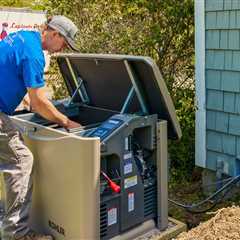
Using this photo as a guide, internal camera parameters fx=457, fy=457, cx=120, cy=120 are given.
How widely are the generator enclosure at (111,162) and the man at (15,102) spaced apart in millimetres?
115

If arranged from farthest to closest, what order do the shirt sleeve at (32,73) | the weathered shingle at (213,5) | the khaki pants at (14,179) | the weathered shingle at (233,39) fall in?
the weathered shingle at (213,5), the weathered shingle at (233,39), the khaki pants at (14,179), the shirt sleeve at (32,73)

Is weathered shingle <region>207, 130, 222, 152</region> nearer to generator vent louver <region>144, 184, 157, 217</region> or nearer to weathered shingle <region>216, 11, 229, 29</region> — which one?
weathered shingle <region>216, 11, 229, 29</region>

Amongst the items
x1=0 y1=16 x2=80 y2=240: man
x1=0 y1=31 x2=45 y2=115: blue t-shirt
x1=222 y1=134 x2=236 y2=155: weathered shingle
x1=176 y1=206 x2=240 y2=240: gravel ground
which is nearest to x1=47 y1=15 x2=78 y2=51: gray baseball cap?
x1=0 y1=16 x2=80 y2=240: man

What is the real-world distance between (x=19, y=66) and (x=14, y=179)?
2.75ft

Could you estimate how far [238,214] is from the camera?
3.46m

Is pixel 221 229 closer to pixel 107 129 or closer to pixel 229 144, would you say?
pixel 107 129

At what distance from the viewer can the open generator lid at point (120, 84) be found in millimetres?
3420

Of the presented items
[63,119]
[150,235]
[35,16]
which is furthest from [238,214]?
[35,16]

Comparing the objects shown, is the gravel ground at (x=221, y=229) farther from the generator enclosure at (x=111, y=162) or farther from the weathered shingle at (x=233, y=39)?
the weathered shingle at (x=233, y=39)

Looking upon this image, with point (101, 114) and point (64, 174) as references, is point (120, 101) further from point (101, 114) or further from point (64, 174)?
point (64, 174)

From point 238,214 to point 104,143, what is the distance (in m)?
1.19

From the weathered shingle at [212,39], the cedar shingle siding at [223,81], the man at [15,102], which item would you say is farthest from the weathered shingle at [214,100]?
the man at [15,102]

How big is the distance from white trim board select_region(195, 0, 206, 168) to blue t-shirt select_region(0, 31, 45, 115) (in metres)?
2.07

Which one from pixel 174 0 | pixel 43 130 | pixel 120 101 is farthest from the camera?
pixel 174 0
